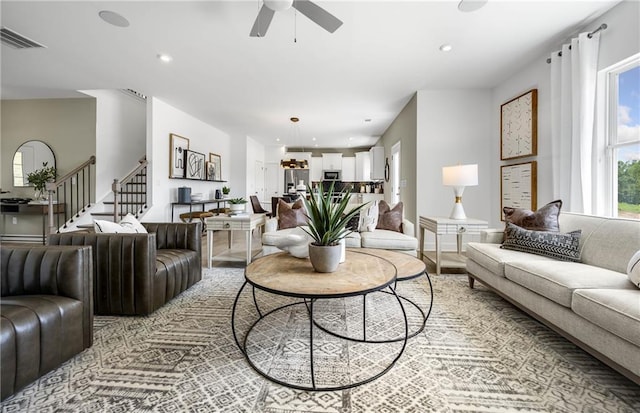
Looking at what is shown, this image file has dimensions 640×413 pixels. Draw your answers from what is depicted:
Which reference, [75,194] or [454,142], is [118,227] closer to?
[75,194]

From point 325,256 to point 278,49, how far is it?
103 inches

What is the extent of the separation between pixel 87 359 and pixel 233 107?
4.79 m

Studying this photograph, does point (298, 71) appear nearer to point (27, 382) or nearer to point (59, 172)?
point (27, 382)

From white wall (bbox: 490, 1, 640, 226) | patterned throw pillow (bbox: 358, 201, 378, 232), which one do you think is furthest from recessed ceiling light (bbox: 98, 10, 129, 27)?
white wall (bbox: 490, 1, 640, 226)

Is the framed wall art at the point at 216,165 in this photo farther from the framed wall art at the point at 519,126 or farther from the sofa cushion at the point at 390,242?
the framed wall art at the point at 519,126

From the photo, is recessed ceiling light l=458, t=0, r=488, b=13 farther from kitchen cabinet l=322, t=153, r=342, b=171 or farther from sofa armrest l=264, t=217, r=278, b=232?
kitchen cabinet l=322, t=153, r=342, b=171

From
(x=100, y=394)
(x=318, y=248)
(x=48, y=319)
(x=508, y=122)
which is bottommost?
(x=100, y=394)

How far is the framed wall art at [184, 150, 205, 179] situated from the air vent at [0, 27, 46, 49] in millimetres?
2860

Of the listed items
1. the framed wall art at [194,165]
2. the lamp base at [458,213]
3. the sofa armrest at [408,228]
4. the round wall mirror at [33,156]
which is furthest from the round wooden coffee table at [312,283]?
the round wall mirror at [33,156]

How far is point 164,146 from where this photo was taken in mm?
5223

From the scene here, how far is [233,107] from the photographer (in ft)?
17.8

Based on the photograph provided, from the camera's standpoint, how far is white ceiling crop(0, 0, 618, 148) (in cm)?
250

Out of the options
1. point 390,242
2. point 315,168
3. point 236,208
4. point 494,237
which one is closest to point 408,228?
point 390,242

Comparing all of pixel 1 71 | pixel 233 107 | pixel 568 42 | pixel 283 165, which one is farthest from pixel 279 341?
pixel 283 165
